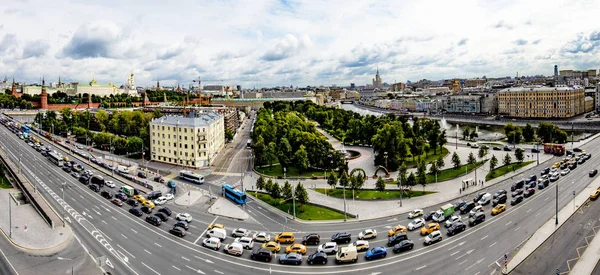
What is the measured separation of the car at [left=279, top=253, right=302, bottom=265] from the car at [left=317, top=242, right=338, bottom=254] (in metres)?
1.94

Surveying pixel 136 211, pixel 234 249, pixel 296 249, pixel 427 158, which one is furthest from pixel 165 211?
→ pixel 427 158

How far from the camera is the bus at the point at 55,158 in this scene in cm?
5916

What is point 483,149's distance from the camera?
5881cm

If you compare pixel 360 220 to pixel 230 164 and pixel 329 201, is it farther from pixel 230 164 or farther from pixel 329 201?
pixel 230 164

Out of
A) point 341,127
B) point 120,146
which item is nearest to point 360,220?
point 120,146

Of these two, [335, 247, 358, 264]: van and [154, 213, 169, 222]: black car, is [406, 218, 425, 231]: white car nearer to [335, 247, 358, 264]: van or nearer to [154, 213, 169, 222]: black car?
[335, 247, 358, 264]: van

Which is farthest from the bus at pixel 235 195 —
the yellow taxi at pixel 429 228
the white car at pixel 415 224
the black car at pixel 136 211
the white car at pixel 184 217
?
the yellow taxi at pixel 429 228

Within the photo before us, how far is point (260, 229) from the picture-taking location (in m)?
35.3

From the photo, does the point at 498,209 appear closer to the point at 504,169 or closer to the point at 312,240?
the point at 312,240

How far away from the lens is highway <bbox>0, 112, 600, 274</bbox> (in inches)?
1076

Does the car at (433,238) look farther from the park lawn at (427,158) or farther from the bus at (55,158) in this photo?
the bus at (55,158)

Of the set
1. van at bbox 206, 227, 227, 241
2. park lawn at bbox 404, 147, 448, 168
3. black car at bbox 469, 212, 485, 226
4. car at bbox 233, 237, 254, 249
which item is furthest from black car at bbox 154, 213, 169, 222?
park lawn at bbox 404, 147, 448, 168

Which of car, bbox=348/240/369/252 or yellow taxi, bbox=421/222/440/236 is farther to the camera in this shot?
yellow taxi, bbox=421/222/440/236

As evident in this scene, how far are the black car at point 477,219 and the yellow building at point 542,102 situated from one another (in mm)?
115249
